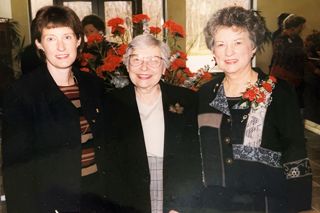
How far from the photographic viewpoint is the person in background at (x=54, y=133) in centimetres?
131

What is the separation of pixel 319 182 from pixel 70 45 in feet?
9.49

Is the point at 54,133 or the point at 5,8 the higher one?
the point at 5,8

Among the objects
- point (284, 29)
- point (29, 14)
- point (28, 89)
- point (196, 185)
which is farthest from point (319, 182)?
point (28, 89)

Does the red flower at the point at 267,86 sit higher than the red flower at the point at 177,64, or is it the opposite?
the red flower at the point at 177,64

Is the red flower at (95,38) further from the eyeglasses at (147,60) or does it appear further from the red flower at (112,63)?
the eyeglasses at (147,60)

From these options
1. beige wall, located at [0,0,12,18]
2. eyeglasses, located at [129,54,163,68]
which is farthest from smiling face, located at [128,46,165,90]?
beige wall, located at [0,0,12,18]

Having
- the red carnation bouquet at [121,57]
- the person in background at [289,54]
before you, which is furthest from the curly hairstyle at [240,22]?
the person in background at [289,54]

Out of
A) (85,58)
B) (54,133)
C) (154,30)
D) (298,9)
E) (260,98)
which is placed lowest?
(54,133)

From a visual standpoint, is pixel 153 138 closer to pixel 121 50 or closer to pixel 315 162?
pixel 121 50

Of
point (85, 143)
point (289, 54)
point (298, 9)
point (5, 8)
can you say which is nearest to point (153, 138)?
point (85, 143)

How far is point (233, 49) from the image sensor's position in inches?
52.9

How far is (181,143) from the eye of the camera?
146cm

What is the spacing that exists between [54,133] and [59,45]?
29cm

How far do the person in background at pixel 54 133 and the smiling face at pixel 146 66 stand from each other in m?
0.17
